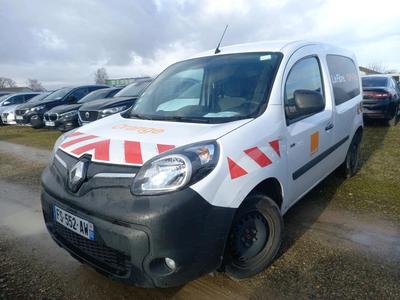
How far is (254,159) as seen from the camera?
2.25 meters

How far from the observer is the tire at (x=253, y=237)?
90.5 inches

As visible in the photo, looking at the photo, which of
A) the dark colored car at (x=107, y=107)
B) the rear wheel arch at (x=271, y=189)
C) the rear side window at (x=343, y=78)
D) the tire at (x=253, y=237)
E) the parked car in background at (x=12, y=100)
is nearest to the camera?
the tire at (x=253, y=237)

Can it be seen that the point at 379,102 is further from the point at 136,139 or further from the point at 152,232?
the point at 152,232

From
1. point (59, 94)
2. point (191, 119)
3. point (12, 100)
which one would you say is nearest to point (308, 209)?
point (191, 119)

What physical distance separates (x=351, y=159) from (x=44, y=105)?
10488 mm

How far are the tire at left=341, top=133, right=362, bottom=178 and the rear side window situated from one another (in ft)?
2.16

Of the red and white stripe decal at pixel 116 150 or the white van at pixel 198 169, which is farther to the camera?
the red and white stripe decal at pixel 116 150

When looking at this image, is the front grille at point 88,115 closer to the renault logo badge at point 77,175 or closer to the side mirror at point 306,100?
the renault logo badge at point 77,175

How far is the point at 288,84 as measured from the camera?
2.79 m

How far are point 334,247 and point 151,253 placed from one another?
1.79m

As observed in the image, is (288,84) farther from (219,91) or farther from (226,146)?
(226,146)

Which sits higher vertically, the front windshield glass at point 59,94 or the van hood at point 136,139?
the front windshield glass at point 59,94

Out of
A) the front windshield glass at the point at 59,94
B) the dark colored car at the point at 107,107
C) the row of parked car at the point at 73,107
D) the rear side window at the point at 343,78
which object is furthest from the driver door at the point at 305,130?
the front windshield glass at the point at 59,94

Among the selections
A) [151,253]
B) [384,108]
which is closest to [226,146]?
[151,253]
